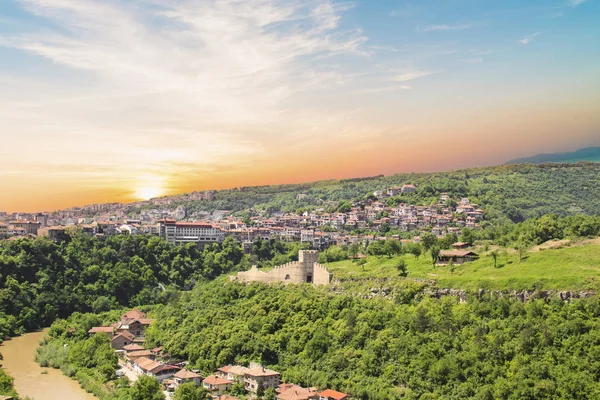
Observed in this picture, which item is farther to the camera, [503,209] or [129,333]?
[503,209]

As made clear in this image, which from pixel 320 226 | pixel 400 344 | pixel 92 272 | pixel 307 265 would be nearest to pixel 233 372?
pixel 400 344

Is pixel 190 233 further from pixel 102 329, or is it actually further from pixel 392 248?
pixel 392 248

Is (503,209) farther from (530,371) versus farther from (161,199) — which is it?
(161,199)

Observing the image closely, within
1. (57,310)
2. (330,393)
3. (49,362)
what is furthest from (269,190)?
(330,393)

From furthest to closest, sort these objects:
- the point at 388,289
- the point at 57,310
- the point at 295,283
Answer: the point at 57,310 < the point at 295,283 < the point at 388,289

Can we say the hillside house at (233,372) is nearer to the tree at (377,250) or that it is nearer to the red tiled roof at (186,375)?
the red tiled roof at (186,375)

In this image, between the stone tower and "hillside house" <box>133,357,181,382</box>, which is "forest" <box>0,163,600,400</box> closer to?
"hillside house" <box>133,357,181,382</box>

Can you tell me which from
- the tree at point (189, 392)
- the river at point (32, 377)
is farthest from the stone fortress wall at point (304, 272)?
the river at point (32, 377)
